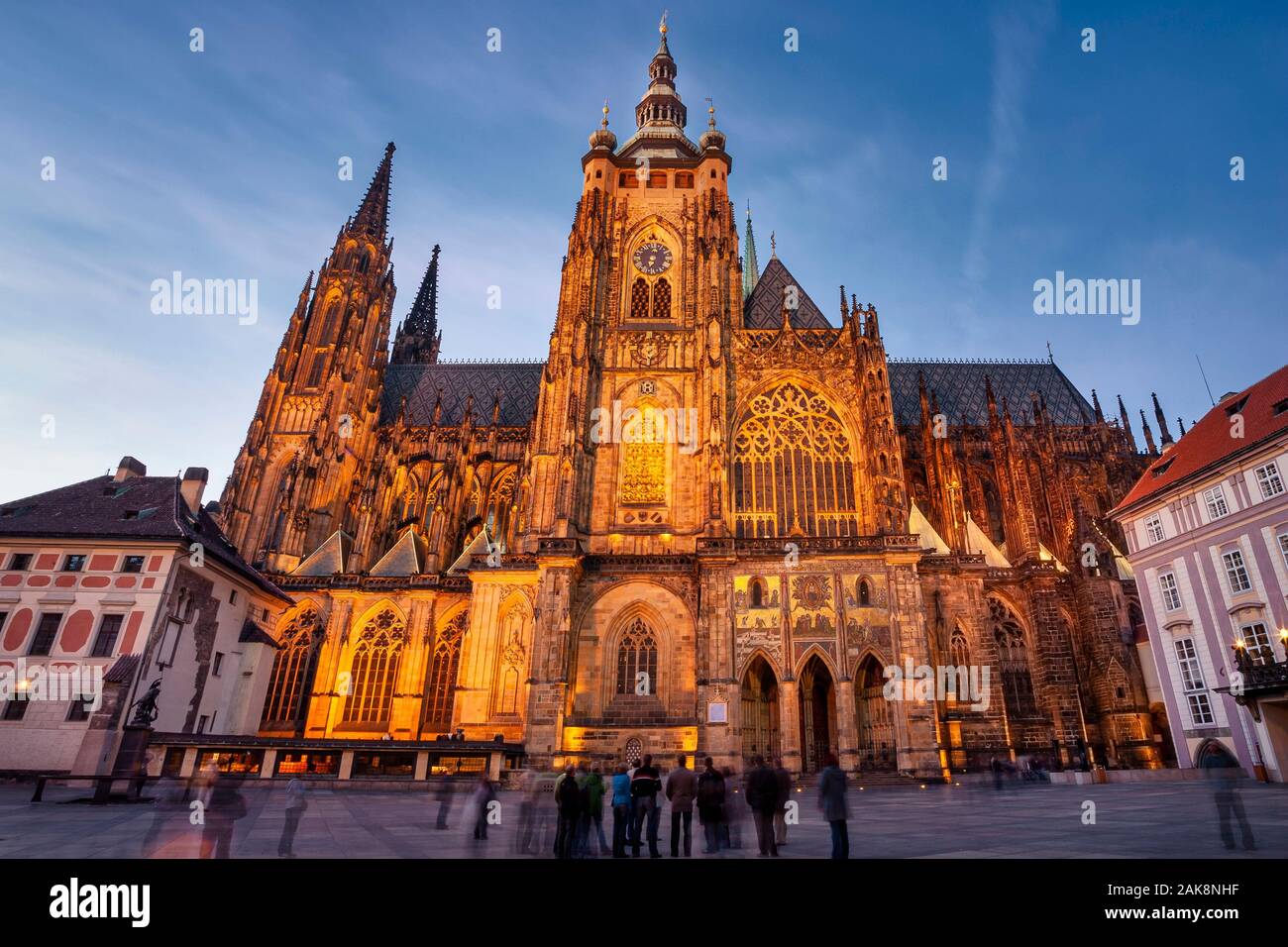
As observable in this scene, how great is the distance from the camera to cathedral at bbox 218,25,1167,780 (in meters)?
28.1

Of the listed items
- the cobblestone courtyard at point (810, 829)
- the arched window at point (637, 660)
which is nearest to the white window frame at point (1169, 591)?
the cobblestone courtyard at point (810, 829)

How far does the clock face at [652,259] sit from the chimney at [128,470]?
86.1 ft

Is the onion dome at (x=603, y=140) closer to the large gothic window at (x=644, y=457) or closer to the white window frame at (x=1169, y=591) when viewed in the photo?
the large gothic window at (x=644, y=457)

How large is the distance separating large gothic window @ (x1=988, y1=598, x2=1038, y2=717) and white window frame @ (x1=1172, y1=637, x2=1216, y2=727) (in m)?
6.68

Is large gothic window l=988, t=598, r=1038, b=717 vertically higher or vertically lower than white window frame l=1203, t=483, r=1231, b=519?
lower

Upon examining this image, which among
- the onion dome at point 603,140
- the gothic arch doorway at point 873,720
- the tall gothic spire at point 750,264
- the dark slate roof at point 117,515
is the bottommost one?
the gothic arch doorway at point 873,720

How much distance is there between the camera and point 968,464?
40.8m

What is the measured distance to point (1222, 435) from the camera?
27.9 m

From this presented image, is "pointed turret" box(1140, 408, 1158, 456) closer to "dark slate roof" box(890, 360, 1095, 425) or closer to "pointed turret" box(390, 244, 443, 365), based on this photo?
"dark slate roof" box(890, 360, 1095, 425)

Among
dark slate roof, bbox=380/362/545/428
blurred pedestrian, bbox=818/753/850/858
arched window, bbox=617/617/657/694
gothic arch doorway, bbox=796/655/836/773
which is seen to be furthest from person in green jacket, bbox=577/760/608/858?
dark slate roof, bbox=380/362/545/428

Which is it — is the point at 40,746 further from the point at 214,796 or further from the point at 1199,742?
the point at 1199,742

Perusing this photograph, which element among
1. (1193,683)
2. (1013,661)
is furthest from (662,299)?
(1193,683)

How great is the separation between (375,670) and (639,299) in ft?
79.2

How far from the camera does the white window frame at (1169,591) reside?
27750mm
